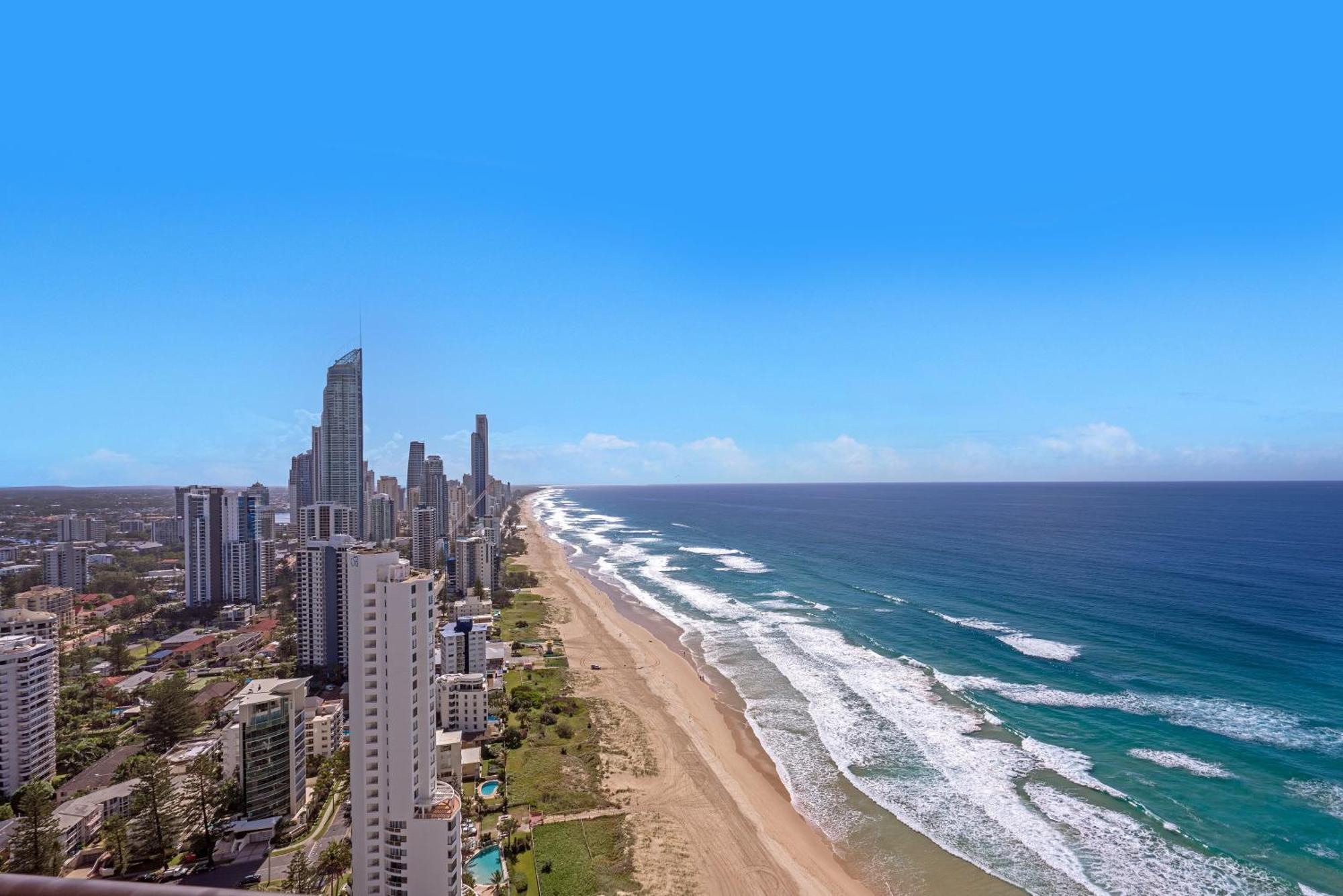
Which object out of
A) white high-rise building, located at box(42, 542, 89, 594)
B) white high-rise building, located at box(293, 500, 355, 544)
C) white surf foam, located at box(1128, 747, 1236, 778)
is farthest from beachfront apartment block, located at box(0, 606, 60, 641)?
white surf foam, located at box(1128, 747, 1236, 778)

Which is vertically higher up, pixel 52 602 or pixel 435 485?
pixel 435 485

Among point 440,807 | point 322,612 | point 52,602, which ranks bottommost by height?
point 52,602

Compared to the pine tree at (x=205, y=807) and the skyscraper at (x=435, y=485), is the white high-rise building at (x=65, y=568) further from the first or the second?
the pine tree at (x=205, y=807)

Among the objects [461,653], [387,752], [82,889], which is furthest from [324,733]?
[82,889]

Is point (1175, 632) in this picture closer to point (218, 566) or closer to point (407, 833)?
point (407, 833)

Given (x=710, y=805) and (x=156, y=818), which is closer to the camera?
(x=156, y=818)

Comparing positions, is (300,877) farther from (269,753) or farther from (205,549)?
(205,549)

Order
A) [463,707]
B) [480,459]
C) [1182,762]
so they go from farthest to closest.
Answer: [480,459]
[463,707]
[1182,762]

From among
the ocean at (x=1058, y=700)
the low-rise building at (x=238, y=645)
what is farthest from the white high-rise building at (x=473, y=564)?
the low-rise building at (x=238, y=645)
